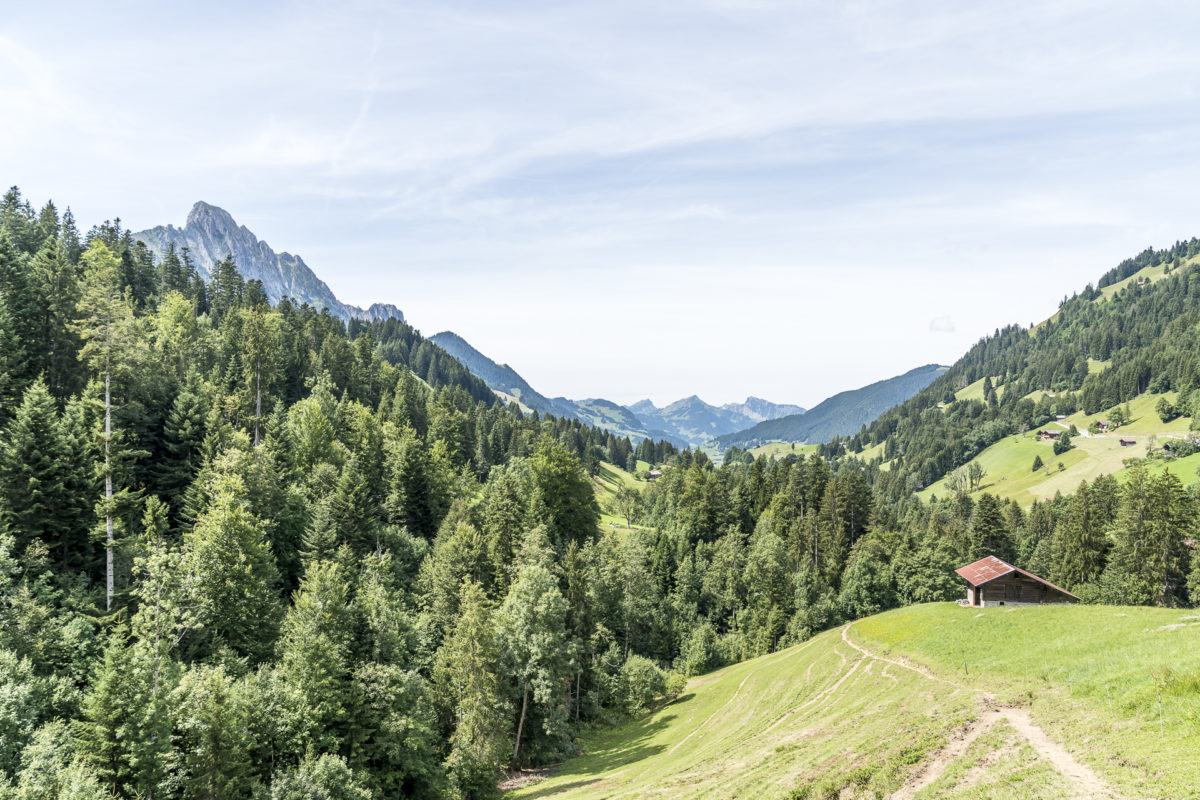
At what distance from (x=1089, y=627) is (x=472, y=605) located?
154ft

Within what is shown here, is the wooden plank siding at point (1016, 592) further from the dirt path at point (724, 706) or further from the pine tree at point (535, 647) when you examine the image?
the pine tree at point (535, 647)

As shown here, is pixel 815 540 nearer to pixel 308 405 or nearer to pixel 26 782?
pixel 308 405

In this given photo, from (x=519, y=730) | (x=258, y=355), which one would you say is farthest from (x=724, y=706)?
(x=258, y=355)

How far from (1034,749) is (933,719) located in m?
7.10

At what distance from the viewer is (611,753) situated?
187ft

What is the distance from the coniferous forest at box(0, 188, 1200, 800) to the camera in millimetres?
34906

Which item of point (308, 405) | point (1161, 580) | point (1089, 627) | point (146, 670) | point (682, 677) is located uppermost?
point (308, 405)

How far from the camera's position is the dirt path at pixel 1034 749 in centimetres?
1891

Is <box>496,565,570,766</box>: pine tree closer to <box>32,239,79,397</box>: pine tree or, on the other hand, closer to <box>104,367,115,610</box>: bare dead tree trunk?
<box>104,367,115,610</box>: bare dead tree trunk

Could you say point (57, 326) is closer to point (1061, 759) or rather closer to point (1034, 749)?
point (1034, 749)

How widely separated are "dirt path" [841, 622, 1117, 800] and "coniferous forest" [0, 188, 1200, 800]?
105 ft

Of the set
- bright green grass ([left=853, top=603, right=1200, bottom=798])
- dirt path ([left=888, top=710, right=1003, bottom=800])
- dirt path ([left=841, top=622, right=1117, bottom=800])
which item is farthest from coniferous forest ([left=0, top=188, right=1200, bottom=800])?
bright green grass ([left=853, top=603, right=1200, bottom=798])

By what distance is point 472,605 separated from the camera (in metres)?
50.7

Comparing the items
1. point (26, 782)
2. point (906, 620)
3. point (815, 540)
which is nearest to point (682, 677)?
point (906, 620)
